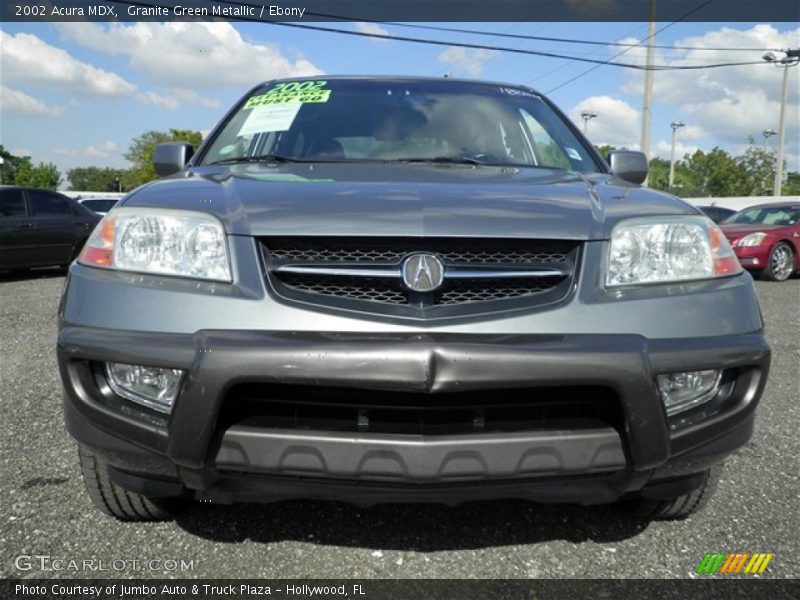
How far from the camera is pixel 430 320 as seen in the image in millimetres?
1675

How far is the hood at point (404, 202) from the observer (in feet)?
5.83

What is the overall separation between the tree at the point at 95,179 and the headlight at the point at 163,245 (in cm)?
8505

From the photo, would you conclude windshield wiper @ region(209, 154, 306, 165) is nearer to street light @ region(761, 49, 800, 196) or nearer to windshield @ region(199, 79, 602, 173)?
windshield @ region(199, 79, 602, 173)

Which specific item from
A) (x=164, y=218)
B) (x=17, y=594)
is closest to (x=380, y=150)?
(x=164, y=218)

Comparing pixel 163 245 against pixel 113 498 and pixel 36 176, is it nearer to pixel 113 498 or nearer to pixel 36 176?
pixel 113 498

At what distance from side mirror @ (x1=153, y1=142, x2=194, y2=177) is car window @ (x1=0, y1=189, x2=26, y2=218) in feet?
26.2

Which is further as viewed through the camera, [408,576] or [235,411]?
[408,576]

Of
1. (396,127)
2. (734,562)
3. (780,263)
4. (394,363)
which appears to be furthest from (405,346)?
(780,263)

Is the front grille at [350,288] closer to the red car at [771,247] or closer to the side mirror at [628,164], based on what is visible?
the side mirror at [628,164]

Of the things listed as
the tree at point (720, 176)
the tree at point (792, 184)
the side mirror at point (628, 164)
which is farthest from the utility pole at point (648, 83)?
the tree at point (792, 184)

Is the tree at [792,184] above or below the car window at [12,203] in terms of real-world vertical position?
below

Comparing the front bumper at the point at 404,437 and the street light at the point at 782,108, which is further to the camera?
the street light at the point at 782,108

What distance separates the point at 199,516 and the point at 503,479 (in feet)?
3.81

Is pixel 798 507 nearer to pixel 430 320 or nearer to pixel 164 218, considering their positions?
pixel 430 320
